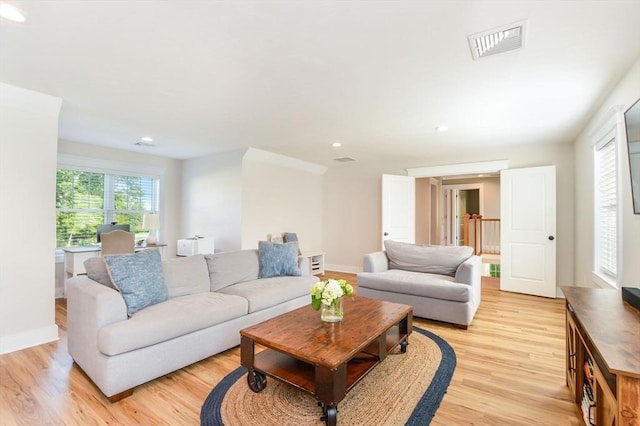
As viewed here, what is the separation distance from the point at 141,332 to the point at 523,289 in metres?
5.20

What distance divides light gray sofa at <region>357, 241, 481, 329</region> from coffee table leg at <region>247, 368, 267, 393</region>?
6.69 ft

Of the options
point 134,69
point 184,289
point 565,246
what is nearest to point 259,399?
point 184,289

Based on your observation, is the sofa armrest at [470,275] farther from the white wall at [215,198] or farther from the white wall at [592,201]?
the white wall at [215,198]

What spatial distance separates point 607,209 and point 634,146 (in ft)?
4.86

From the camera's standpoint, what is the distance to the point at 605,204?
3.28 m

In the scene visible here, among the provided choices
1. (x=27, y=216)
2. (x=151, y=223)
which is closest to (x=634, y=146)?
(x=27, y=216)

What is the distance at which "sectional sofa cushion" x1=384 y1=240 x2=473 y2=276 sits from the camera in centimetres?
391

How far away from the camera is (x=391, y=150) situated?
5.29 m

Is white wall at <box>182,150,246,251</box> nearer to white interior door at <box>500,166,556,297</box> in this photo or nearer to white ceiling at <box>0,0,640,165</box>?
white ceiling at <box>0,0,640,165</box>

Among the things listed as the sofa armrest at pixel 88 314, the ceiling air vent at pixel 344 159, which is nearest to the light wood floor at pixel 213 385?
the sofa armrest at pixel 88 314

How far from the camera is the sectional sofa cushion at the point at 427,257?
12.8ft

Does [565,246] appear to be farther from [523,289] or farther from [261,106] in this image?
[261,106]

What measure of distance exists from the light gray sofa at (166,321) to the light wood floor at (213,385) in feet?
0.40

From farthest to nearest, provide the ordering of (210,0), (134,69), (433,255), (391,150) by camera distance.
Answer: (391,150)
(433,255)
(134,69)
(210,0)
